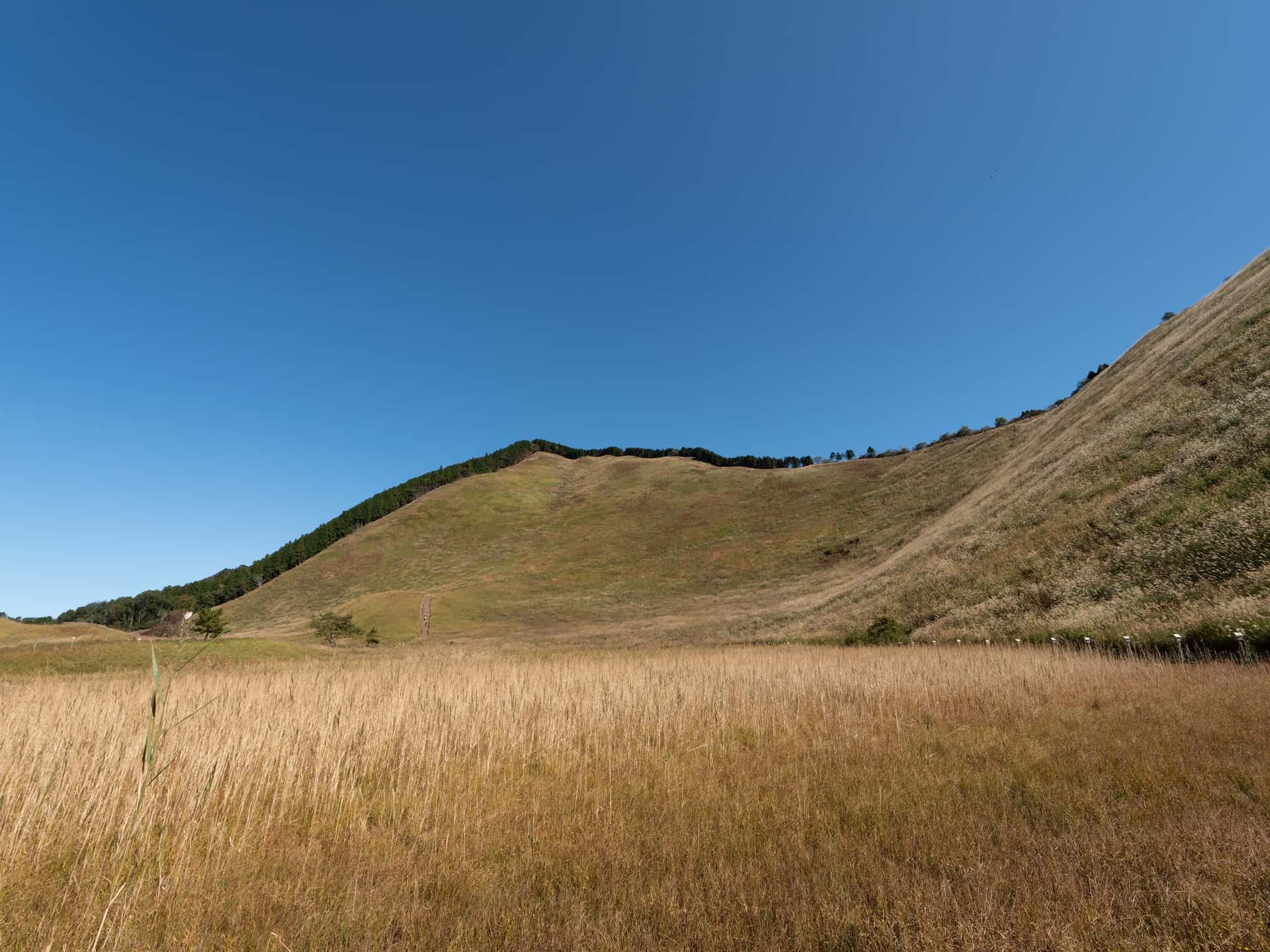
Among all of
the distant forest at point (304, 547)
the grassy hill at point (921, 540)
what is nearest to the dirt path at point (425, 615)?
the grassy hill at point (921, 540)

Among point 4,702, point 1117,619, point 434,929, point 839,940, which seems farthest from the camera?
point 1117,619

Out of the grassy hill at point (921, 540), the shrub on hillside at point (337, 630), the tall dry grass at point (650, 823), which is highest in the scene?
the grassy hill at point (921, 540)

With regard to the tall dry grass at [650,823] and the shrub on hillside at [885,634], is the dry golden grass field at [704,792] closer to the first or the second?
the tall dry grass at [650,823]

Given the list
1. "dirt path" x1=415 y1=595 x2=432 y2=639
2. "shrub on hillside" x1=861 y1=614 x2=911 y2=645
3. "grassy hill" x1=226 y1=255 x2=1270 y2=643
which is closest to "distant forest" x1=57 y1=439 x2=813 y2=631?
"grassy hill" x1=226 y1=255 x2=1270 y2=643

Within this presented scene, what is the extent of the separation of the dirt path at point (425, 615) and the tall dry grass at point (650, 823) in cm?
4577

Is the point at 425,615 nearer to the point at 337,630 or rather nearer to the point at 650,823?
the point at 337,630

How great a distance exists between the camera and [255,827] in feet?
14.9

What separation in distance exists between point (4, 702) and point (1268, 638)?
79.8ft

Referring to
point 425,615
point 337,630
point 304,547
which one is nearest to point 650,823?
point 337,630

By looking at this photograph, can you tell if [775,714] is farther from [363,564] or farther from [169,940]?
[363,564]

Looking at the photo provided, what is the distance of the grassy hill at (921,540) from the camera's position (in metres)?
17.4

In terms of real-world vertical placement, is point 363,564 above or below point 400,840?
above

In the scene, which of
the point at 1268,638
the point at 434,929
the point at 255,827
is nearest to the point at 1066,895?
the point at 434,929

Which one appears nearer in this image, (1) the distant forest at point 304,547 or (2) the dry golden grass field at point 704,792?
(2) the dry golden grass field at point 704,792
